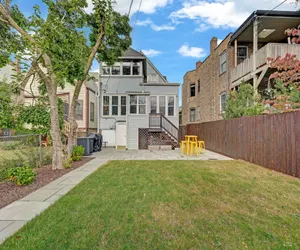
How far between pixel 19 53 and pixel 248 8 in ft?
37.6

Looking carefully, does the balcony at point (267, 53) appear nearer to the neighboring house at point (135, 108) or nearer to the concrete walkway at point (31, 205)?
the neighboring house at point (135, 108)

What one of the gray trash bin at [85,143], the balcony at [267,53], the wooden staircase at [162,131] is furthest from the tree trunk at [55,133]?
the balcony at [267,53]

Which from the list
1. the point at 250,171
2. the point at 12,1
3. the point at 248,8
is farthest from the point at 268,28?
the point at 12,1

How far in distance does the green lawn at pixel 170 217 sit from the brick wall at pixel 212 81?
10.8 meters

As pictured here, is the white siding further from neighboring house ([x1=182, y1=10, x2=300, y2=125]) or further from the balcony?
the balcony

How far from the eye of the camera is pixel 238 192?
428cm

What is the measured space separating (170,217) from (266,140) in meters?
5.54

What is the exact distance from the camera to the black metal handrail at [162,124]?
13305 millimetres

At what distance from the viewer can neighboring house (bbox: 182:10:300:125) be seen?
33.0 ft

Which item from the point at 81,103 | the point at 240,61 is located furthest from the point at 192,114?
the point at 81,103

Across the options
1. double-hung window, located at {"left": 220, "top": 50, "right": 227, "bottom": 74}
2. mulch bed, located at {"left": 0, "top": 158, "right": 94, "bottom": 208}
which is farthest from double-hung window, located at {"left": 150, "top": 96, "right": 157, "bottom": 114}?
mulch bed, located at {"left": 0, "top": 158, "right": 94, "bottom": 208}

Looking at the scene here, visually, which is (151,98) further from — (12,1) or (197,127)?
(12,1)

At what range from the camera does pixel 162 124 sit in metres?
13.4

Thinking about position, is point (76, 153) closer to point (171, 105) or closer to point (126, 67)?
point (171, 105)
